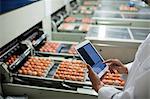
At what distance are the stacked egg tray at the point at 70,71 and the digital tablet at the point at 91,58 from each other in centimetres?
40

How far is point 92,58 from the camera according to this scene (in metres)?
1.80

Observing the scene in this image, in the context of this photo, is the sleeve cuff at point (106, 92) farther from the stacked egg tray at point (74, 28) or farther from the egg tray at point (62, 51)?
the stacked egg tray at point (74, 28)

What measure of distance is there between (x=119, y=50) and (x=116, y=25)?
43.4 inches

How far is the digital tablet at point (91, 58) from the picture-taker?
176cm

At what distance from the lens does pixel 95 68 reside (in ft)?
5.81

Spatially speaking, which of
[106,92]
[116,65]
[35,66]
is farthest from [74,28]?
[106,92]

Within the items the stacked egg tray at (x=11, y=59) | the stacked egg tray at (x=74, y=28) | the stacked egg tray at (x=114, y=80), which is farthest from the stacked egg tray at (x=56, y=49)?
the stacked egg tray at (x=74, y=28)

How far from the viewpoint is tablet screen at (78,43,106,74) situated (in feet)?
5.80

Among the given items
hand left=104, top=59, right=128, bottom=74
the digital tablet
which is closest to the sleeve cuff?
the digital tablet

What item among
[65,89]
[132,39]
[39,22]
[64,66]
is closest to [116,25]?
[132,39]

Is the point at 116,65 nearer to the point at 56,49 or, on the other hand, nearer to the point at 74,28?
the point at 56,49

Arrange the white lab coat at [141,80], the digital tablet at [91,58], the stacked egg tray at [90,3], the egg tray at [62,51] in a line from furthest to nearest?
the stacked egg tray at [90,3]
the egg tray at [62,51]
the digital tablet at [91,58]
the white lab coat at [141,80]

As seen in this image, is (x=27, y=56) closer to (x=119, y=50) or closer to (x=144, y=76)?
(x=119, y=50)

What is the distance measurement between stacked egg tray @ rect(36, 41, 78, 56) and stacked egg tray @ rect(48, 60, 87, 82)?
262mm
